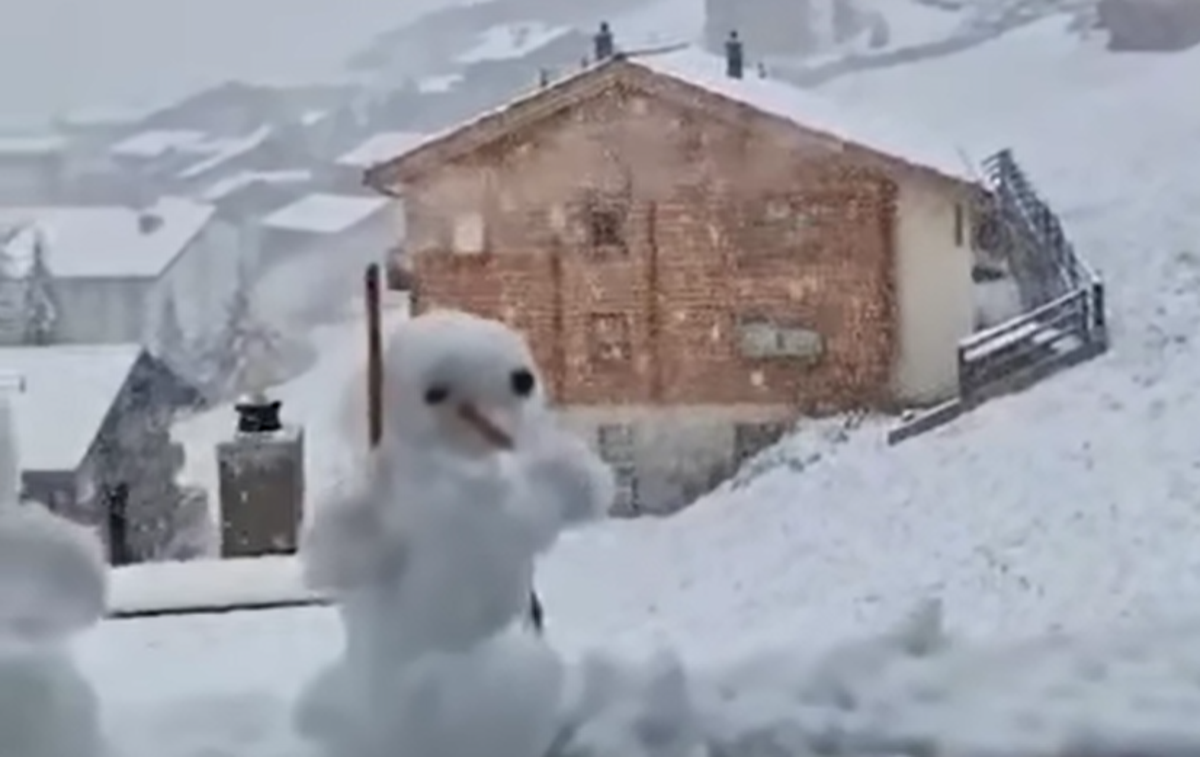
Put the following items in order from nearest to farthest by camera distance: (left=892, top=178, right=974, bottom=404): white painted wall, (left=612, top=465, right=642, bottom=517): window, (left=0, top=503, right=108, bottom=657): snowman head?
(left=0, top=503, right=108, bottom=657): snowman head → (left=612, top=465, right=642, bottom=517): window → (left=892, top=178, right=974, bottom=404): white painted wall

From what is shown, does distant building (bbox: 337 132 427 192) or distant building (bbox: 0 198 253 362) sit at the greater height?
distant building (bbox: 337 132 427 192)

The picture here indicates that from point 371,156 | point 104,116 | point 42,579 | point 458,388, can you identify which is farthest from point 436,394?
point 104,116

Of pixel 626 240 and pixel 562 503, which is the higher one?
pixel 626 240

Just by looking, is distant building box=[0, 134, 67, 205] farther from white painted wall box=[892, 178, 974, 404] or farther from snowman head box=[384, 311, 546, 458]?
white painted wall box=[892, 178, 974, 404]

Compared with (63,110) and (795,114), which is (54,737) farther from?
(795,114)

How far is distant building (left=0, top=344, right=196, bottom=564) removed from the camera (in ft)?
4.95

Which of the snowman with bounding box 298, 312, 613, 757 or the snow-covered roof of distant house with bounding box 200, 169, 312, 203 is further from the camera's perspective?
the snow-covered roof of distant house with bounding box 200, 169, 312, 203

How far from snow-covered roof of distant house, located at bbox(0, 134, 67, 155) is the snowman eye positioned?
457mm

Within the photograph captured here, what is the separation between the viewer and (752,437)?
1.60m

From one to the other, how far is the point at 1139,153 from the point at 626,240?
1.30 ft

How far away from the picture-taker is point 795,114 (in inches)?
62.9

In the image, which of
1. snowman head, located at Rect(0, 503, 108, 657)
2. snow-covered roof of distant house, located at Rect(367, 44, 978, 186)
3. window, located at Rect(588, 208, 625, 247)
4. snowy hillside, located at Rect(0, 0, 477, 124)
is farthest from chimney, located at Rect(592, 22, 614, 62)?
snowman head, located at Rect(0, 503, 108, 657)

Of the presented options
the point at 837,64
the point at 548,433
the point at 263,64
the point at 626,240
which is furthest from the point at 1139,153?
the point at 263,64

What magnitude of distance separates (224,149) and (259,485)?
0.25 m
